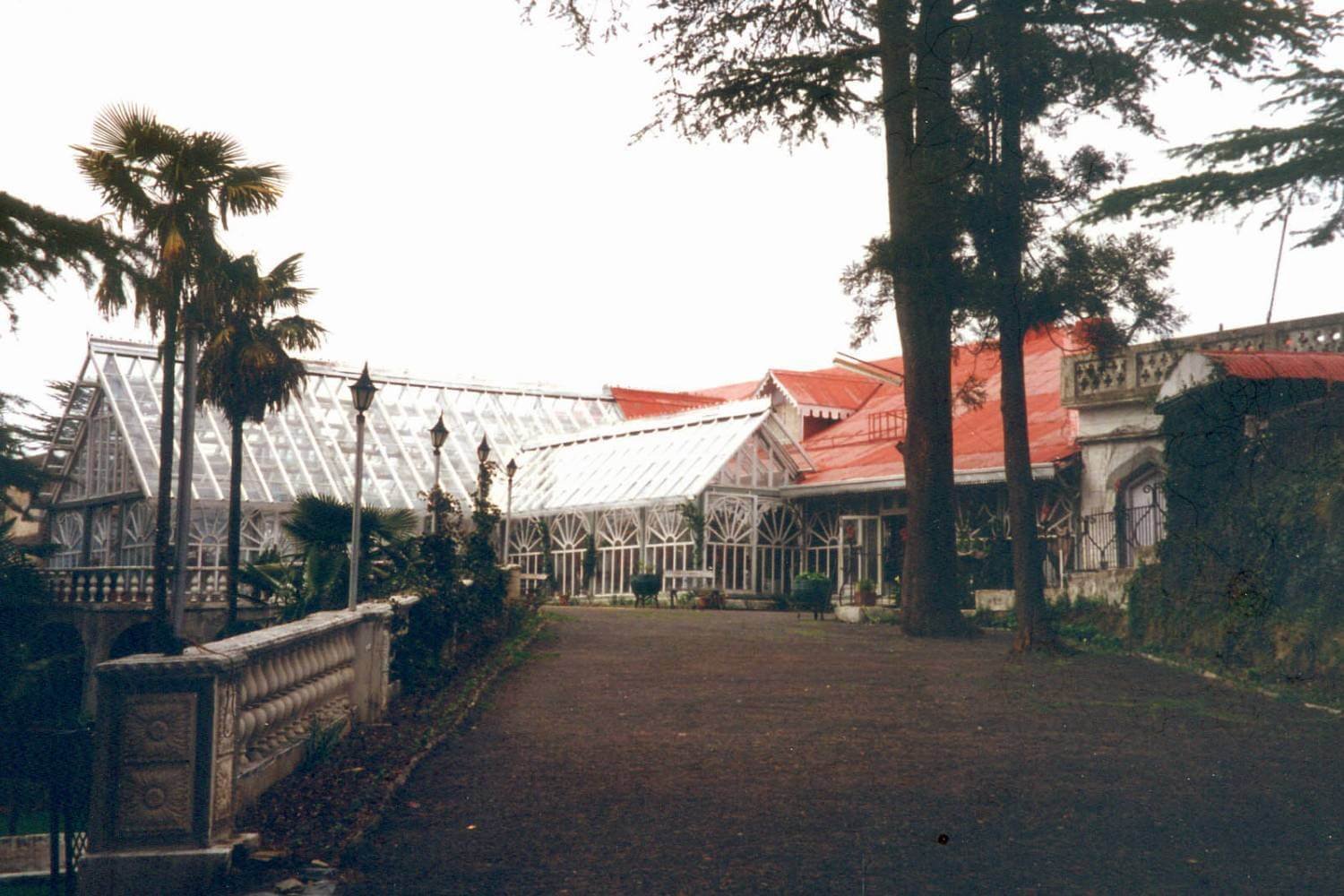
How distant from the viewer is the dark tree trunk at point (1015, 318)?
54.1 feet

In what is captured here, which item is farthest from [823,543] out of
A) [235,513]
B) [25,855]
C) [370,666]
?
[370,666]

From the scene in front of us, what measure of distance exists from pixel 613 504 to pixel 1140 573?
61.1 ft

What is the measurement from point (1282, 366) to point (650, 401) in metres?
37.8

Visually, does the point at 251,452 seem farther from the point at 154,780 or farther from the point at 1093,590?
the point at 154,780

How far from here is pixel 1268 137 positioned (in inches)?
689

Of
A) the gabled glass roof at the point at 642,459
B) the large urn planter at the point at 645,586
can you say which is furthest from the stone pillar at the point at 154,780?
the gabled glass roof at the point at 642,459

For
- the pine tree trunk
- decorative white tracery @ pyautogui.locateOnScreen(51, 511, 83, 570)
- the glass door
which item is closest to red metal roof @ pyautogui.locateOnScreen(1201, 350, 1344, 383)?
the pine tree trunk

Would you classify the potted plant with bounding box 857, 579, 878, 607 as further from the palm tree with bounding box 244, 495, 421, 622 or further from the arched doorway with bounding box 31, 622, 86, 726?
the arched doorway with bounding box 31, 622, 86, 726

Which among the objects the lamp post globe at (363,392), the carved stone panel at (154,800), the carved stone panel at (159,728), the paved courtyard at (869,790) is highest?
the lamp post globe at (363,392)

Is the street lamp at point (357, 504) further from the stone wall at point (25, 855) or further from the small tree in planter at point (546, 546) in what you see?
the small tree in planter at point (546, 546)

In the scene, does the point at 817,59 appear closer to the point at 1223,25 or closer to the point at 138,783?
the point at 1223,25

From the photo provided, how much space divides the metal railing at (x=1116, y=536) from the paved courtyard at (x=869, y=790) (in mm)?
7144

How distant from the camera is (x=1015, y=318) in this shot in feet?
56.0

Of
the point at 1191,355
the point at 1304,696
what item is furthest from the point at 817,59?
the point at 1304,696
